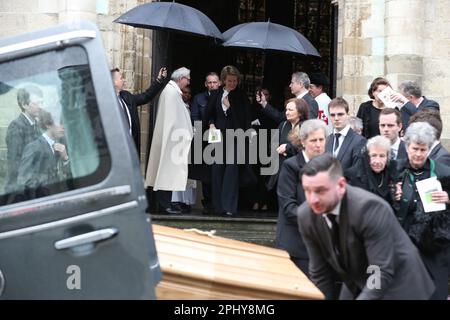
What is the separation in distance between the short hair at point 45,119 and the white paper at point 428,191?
325cm

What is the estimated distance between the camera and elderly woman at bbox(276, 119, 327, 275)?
7.71 meters

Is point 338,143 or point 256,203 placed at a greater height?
point 338,143

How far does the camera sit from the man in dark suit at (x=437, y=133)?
25.8ft

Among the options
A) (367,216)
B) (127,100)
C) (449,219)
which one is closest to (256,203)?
(127,100)

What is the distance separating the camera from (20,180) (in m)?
5.34

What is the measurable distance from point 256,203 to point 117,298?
30.3ft

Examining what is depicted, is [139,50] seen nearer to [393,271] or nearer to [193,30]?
[193,30]

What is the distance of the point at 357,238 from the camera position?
5344mm

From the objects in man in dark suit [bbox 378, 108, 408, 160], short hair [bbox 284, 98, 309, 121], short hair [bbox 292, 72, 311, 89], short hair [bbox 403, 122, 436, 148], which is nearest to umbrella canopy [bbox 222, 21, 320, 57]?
short hair [bbox 292, 72, 311, 89]

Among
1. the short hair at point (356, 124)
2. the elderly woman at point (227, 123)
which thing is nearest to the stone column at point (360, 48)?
the elderly woman at point (227, 123)

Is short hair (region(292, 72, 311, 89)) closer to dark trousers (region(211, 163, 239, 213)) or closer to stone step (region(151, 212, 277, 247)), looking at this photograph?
dark trousers (region(211, 163, 239, 213))

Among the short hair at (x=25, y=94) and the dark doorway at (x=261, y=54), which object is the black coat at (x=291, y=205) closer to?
the short hair at (x=25, y=94)

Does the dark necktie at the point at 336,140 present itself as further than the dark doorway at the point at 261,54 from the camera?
No

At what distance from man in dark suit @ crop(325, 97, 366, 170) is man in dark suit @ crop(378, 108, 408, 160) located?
9.9 inches
